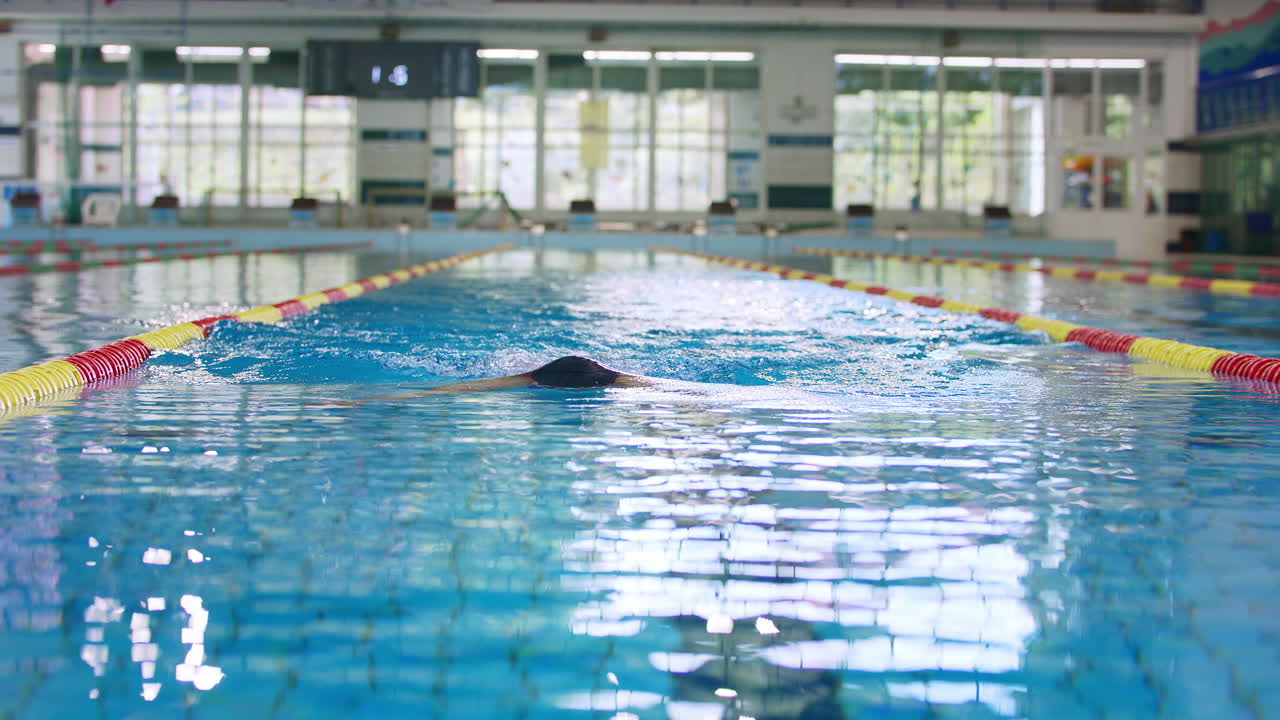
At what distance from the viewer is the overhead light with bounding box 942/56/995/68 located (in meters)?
26.3

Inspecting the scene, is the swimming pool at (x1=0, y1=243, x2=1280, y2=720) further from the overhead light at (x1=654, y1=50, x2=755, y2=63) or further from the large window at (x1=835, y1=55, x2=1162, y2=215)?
the large window at (x1=835, y1=55, x2=1162, y2=215)

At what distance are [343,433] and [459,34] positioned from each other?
23.4 metres

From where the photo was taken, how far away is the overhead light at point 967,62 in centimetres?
2628

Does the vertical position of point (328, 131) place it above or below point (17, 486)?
above

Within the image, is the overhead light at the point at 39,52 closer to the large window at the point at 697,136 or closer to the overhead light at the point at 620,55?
the overhead light at the point at 620,55

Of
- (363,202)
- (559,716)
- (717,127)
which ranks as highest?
(717,127)

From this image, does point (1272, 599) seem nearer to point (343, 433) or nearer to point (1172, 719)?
point (1172, 719)

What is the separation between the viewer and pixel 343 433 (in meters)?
2.97

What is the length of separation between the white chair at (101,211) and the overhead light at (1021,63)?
18.0m

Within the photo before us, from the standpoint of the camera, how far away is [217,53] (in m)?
26.8

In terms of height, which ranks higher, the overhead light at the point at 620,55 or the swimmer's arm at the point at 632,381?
the overhead light at the point at 620,55

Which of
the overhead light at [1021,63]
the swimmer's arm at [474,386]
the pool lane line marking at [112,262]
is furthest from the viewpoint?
the overhead light at [1021,63]

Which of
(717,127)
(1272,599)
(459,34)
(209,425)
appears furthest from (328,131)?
(1272,599)

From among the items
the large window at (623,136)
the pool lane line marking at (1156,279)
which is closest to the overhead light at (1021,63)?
the large window at (623,136)
